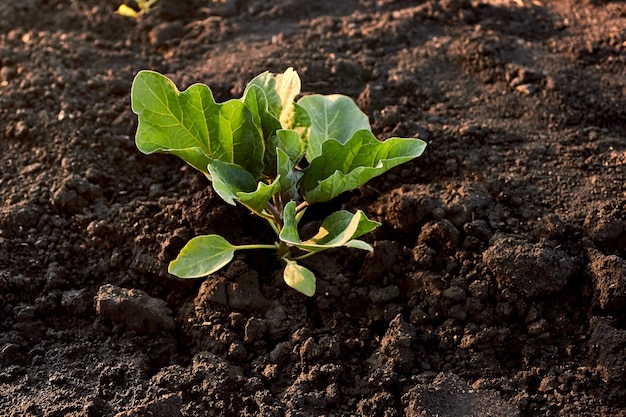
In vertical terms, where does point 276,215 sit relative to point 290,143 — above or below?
below

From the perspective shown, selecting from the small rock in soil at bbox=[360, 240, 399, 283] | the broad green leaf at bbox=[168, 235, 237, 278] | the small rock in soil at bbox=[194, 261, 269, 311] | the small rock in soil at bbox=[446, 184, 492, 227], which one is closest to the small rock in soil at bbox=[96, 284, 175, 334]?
the small rock in soil at bbox=[194, 261, 269, 311]

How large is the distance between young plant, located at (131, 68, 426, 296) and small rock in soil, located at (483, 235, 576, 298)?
43 centimetres

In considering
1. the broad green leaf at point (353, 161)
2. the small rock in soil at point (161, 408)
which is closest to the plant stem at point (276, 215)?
the broad green leaf at point (353, 161)

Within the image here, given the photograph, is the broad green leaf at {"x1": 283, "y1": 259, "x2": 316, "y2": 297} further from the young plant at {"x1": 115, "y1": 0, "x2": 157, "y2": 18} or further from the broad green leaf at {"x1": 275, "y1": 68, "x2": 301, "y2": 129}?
the young plant at {"x1": 115, "y1": 0, "x2": 157, "y2": 18}

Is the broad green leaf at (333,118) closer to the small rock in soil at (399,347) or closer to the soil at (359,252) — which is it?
the soil at (359,252)

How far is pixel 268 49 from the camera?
328 cm

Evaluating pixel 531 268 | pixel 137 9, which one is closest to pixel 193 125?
pixel 531 268

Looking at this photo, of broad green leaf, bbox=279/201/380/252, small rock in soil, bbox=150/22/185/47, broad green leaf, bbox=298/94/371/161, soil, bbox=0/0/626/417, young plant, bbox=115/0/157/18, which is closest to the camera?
broad green leaf, bbox=279/201/380/252

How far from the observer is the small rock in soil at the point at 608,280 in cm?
217

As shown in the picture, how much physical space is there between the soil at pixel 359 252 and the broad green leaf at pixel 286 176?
0.64ft

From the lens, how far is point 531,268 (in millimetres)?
2252

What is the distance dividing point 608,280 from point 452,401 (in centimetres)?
61

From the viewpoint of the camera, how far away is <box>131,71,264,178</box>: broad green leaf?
7.32ft

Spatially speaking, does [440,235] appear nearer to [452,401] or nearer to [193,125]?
[452,401]
